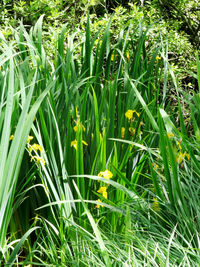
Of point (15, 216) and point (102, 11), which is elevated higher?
point (102, 11)

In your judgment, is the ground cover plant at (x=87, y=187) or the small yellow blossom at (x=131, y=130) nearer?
the ground cover plant at (x=87, y=187)

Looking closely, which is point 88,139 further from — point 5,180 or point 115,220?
point 5,180

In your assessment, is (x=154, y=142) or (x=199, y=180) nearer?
(x=199, y=180)

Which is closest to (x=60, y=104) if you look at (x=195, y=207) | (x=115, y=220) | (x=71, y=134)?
(x=71, y=134)

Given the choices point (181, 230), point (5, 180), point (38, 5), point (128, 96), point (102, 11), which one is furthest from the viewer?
point (102, 11)

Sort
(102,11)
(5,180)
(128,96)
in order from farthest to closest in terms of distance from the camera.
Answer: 1. (102,11)
2. (128,96)
3. (5,180)

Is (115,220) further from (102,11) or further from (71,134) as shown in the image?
(102,11)

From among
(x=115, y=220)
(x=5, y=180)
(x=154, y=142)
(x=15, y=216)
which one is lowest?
(x=15, y=216)

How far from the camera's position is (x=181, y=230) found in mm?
1413

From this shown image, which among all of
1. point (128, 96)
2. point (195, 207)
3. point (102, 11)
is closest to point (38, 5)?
point (102, 11)

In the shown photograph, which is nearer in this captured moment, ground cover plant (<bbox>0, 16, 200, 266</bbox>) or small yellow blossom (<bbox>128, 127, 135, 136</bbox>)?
ground cover plant (<bbox>0, 16, 200, 266</bbox>)

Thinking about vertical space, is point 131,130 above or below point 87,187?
above

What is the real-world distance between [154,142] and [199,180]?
40 centimetres

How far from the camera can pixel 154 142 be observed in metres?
1.98
